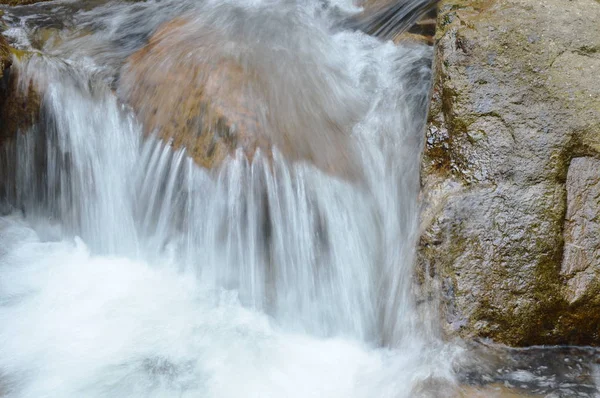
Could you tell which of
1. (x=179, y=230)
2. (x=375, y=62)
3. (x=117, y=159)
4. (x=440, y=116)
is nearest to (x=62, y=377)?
(x=179, y=230)

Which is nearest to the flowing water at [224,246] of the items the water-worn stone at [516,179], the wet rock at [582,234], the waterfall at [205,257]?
the waterfall at [205,257]

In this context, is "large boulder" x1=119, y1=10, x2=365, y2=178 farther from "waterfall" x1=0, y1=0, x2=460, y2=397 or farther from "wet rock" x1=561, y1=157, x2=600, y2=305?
"wet rock" x1=561, y1=157, x2=600, y2=305

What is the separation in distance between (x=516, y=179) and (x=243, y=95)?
7.00 ft

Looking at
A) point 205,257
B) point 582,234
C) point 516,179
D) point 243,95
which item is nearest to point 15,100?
point 243,95

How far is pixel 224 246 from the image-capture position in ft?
13.5

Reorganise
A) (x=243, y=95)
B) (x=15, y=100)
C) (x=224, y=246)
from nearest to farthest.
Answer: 1. (x=224, y=246)
2. (x=243, y=95)
3. (x=15, y=100)

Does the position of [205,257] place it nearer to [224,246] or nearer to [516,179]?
[224,246]

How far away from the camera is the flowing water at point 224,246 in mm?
3461

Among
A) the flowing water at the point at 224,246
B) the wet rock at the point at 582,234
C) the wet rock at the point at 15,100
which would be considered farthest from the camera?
the wet rock at the point at 15,100

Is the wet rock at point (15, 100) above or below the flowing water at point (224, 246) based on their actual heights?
above

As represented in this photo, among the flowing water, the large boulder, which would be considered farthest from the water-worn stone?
the large boulder

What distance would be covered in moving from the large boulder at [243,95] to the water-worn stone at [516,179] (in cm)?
99

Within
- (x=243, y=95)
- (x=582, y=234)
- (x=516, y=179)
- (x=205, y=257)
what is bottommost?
(x=205, y=257)

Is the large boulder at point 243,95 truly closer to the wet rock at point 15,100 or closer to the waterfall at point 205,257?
the waterfall at point 205,257
